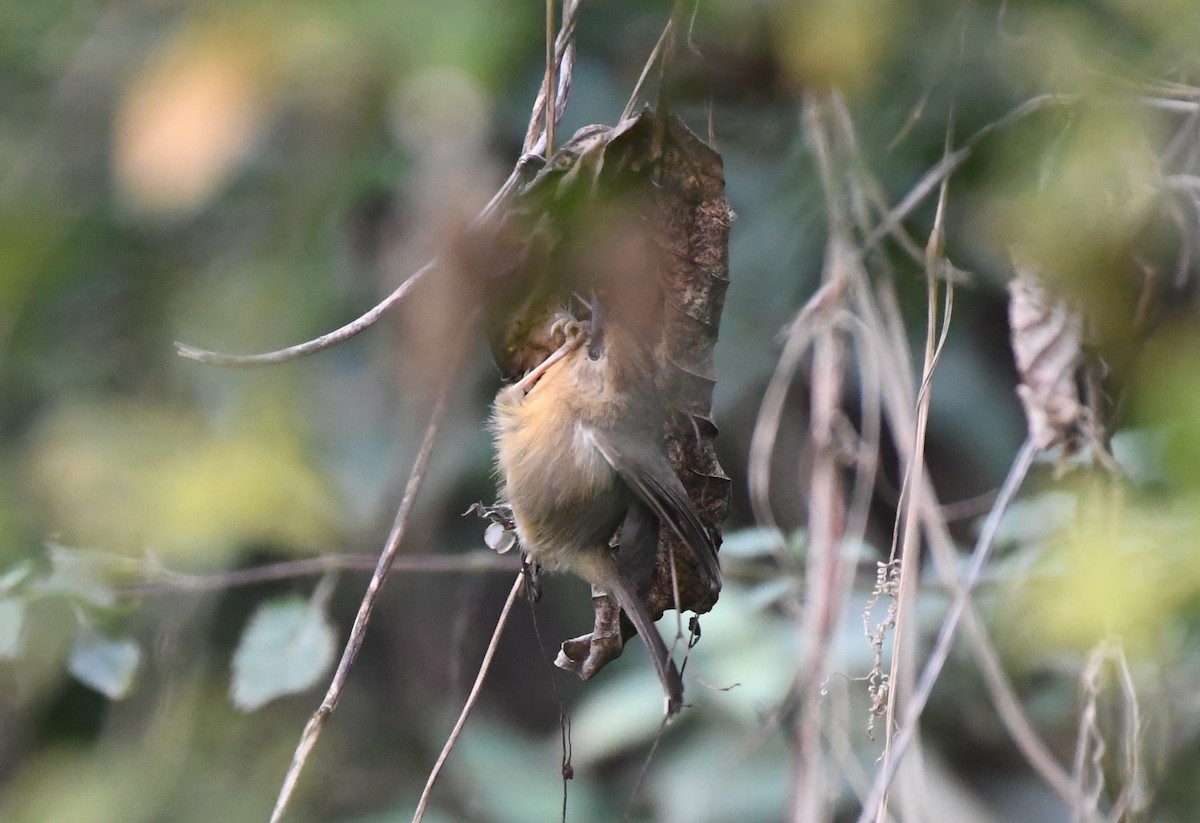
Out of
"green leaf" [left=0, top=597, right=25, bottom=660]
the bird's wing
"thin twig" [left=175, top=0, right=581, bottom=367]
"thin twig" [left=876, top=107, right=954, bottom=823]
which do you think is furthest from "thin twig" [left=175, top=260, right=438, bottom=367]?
"green leaf" [left=0, top=597, right=25, bottom=660]

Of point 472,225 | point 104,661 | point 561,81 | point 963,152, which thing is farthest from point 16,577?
point 963,152

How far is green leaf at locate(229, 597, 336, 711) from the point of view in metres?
2.41

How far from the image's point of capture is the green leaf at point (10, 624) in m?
2.41

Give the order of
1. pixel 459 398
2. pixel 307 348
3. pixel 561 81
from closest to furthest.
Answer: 1. pixel 307 348
2. pixel 561 81
3. pixel 459 398

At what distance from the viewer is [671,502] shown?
161 cm

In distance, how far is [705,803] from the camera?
3.08 meters

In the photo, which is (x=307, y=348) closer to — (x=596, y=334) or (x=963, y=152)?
(x=596, y=334)

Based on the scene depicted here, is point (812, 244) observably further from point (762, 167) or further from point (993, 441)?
point (993, 441)

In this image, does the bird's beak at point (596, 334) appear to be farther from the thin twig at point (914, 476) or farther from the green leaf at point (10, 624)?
the green leaf at point (10, 624)

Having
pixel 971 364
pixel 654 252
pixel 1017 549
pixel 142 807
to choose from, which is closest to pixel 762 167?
pixel 971 364

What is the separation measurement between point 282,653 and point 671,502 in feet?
3.80

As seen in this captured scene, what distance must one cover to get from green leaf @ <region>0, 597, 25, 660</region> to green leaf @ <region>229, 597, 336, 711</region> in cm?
41

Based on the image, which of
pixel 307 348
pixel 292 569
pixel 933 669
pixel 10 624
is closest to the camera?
pixel 307 348

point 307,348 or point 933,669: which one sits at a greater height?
point 307,348
